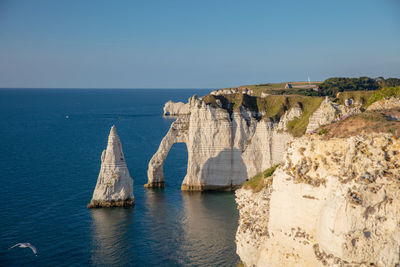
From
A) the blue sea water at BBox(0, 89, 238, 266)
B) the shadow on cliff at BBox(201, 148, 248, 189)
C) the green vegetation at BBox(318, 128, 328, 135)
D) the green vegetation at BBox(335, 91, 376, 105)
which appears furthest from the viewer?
the shadow on cliff at BBox(201, 148, 248, 189)

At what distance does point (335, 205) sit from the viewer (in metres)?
15.2

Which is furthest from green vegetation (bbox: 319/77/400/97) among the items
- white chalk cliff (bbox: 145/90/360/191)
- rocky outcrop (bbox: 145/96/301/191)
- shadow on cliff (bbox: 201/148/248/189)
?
shadow on cliff (bbox: 201/148/248/189)

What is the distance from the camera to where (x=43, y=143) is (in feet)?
292

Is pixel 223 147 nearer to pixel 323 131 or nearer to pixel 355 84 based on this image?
pixel 323 131

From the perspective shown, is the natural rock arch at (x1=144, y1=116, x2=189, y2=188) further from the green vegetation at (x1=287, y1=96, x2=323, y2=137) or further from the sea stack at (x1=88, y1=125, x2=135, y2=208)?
the green vegetation at (x1=287, y1=96, x2=323, y2=137)

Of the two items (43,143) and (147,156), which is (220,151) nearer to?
(147,156)

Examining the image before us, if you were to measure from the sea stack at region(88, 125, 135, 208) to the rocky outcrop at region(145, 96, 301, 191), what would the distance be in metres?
9.57

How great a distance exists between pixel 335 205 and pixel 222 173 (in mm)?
38814

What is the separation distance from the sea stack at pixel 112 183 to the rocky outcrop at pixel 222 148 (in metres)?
9.57

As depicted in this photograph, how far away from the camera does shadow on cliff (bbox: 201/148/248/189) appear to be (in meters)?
53.8

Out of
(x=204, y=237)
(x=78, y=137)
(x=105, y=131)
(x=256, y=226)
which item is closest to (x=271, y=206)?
(x=256, y=226)

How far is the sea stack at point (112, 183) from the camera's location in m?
44.9

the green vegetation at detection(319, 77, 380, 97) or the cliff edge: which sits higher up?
the green vegetation at detection(319, 77, 380, 97)

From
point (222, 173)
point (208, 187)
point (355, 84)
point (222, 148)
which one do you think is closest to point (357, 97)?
point (222, 148)
